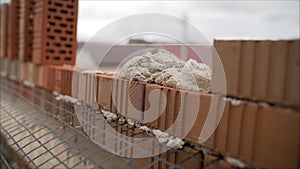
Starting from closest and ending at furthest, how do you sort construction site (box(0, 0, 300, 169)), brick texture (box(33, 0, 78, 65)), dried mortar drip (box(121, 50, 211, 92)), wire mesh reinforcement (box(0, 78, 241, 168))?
construction site (box(0, 0, 300, 169))
wire mesh reinforcement (box(0, 78, 241, 168))
dried mortar drip (box(121, 50, 211, 92))
brick texture (box(33, 0, 78, 65))

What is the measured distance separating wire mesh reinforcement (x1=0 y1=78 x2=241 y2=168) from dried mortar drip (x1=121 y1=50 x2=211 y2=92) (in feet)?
1.00

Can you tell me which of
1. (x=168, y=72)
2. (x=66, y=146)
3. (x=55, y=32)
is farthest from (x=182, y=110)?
(x=55, y=32)

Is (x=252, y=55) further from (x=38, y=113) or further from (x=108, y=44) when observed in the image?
(x=38, y=113)

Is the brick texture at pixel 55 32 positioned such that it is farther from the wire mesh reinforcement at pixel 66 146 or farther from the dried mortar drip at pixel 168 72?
the dried mortar drip at pixel 168 72

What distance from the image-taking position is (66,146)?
1746 millimetres

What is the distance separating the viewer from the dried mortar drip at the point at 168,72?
136 centimetres

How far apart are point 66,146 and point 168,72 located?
32.9 inches

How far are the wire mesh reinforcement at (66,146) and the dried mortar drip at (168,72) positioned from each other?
1.00 feet

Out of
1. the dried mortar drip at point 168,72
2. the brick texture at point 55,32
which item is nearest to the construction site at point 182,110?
the dried mortar drip at point 168,72

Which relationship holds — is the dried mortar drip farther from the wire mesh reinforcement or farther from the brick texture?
the brick texture

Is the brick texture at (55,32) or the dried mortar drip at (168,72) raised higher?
the brick texture at (55,32)

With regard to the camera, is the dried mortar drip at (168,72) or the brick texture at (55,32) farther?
the brick texture at (55,32)

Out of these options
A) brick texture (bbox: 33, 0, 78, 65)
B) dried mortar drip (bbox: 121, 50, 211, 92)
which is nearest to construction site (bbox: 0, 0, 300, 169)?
dried mortar drip (bbox: 121, 50, 211, 92)

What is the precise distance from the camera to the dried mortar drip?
136cm
